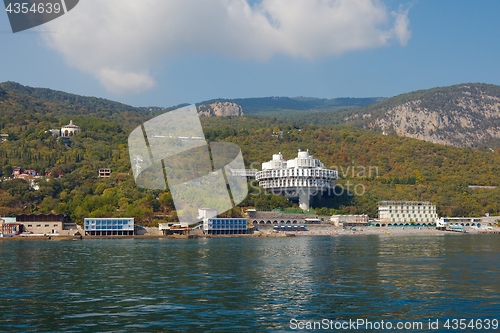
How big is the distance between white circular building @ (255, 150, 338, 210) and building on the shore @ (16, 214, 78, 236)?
114 feet

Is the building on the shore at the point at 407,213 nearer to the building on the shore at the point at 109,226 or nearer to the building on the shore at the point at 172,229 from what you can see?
the building on the shore at the point at 172,229

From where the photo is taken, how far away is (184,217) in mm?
69250

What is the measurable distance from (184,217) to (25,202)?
20.0 m

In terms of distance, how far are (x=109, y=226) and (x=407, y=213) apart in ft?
140

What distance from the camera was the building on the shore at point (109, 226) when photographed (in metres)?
65.4

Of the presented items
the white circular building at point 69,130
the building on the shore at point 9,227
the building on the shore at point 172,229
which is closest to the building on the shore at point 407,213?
the building on the shore at point 172,229

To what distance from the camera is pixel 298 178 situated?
294ft

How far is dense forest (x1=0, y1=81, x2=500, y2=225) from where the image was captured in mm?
72625

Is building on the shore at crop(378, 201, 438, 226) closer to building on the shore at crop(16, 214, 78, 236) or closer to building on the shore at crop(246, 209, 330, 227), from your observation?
building on the shore at crop(246, 209, 330, 227)

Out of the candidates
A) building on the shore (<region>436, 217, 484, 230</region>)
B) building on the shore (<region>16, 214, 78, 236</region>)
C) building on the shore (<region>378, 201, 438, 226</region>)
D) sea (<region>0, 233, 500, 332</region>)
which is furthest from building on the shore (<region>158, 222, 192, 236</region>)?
building on the shore (<region>436, 217, 484, 230</region>)

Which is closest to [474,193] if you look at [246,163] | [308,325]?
[246,163]

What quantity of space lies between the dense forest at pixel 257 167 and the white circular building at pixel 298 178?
2390mm

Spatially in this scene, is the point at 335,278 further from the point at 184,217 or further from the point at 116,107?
the point at 116,107

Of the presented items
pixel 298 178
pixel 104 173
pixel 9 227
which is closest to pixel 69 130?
pixel 104 173
